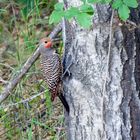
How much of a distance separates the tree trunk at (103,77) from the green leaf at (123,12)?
31cm

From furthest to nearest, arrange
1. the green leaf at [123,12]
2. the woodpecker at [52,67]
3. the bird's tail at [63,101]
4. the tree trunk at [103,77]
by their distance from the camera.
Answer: the bird's tail at [63,101], the woodpecker at [52,67], the tree trunk at [103,77], the green leaf at [123,12]

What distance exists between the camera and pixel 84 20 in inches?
95.7

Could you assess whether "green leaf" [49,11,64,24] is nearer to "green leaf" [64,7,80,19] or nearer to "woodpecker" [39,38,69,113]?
"green leaf" [64,7,80,19]

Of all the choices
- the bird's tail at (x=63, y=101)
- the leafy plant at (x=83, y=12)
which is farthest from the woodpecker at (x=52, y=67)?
the leafy plant at (x=83, y=12)

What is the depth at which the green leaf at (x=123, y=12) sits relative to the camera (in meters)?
2.53

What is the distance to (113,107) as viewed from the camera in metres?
3.02

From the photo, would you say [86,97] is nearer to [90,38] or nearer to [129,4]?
[90,38]

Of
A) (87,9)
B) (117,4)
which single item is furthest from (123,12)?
(87,9)

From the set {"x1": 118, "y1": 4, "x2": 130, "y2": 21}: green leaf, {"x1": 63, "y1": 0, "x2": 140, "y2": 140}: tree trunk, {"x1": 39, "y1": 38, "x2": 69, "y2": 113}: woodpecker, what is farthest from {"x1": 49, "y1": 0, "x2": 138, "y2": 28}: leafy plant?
{"x1": 39, "y1": 38, "x2": 69, "y2": 113}: woodpecker

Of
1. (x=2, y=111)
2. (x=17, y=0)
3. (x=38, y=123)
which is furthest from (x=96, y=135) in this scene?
(x=17, y=0)

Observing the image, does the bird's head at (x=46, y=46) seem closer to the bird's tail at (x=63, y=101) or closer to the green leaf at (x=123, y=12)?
the bird's tail at (x=63, y=101)

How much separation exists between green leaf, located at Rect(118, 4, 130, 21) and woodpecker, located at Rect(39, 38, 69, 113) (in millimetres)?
602

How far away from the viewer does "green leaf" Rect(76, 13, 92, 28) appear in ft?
7.93

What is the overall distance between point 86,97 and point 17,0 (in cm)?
254
